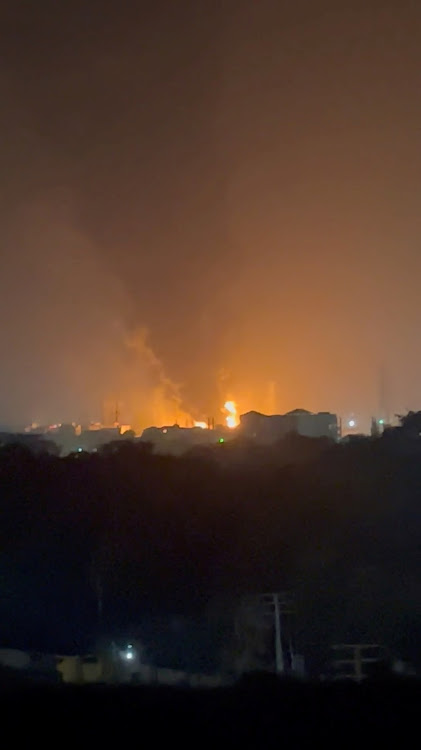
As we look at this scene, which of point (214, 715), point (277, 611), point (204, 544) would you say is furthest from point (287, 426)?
point (214, 715)

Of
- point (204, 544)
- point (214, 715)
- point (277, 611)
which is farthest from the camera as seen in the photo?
point (204, 544)

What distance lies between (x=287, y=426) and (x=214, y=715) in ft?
39.1

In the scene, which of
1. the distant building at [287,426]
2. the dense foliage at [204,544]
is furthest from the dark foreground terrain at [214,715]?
the distant building at [287,426]

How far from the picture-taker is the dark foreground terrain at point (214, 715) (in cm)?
296

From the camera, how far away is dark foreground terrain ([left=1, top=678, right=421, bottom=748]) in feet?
9.72

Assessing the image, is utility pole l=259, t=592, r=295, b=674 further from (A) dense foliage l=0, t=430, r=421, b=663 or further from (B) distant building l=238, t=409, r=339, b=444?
(B) distant building l=238, t=409, r=339, b=444

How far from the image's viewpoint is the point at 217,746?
2.95m

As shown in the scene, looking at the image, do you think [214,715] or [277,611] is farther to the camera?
[277,611]

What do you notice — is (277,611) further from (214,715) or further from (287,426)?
(287,426)

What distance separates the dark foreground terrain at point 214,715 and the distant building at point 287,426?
9.25 meters

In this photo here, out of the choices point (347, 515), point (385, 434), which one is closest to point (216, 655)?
point (347, 515)

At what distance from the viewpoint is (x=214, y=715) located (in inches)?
121

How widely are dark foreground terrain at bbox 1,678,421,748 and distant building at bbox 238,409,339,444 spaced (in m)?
9.25

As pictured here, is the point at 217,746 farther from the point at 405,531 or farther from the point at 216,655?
the point at 405,531
